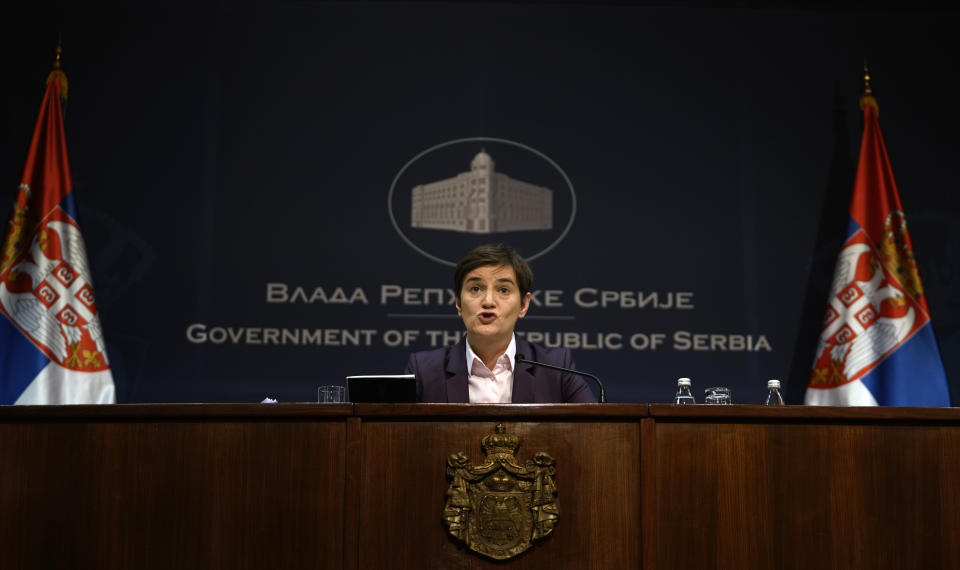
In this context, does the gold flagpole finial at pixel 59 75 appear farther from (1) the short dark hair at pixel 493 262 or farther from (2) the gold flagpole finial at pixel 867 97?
(2) the gold flagpole finial at pixel 867 97

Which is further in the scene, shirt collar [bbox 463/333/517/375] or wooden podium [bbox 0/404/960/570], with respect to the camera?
shirt collar [bbox 463/333/517/375]

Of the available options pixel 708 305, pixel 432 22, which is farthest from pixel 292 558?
pixel 432 22

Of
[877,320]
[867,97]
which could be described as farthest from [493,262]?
[867,97]

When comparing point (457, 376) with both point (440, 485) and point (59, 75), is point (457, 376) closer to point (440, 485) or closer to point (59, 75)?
point (440, 485)

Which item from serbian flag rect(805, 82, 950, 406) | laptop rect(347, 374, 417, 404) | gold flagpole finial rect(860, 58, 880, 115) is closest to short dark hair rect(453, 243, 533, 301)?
laptop rect(347, 374, 417, 404)

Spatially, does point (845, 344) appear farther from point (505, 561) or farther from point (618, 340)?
point (505, 561)

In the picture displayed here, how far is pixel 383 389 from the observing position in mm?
2203

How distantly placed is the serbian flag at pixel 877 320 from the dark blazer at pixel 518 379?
1705 mm

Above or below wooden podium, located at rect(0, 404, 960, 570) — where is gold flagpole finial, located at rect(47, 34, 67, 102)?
above

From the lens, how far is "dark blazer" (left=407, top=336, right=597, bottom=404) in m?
2.88

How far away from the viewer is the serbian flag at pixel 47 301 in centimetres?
398

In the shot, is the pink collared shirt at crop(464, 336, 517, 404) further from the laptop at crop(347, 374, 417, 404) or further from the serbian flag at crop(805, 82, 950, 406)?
the serbian flag at crop(805, 82, 950, 406)

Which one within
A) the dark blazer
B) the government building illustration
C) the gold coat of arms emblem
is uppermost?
the government building illustration

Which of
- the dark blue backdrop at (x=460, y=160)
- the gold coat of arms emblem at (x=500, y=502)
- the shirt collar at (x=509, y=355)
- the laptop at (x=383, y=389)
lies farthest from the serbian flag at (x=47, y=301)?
the gold coat of arms emblem at (x=500, y=502)
